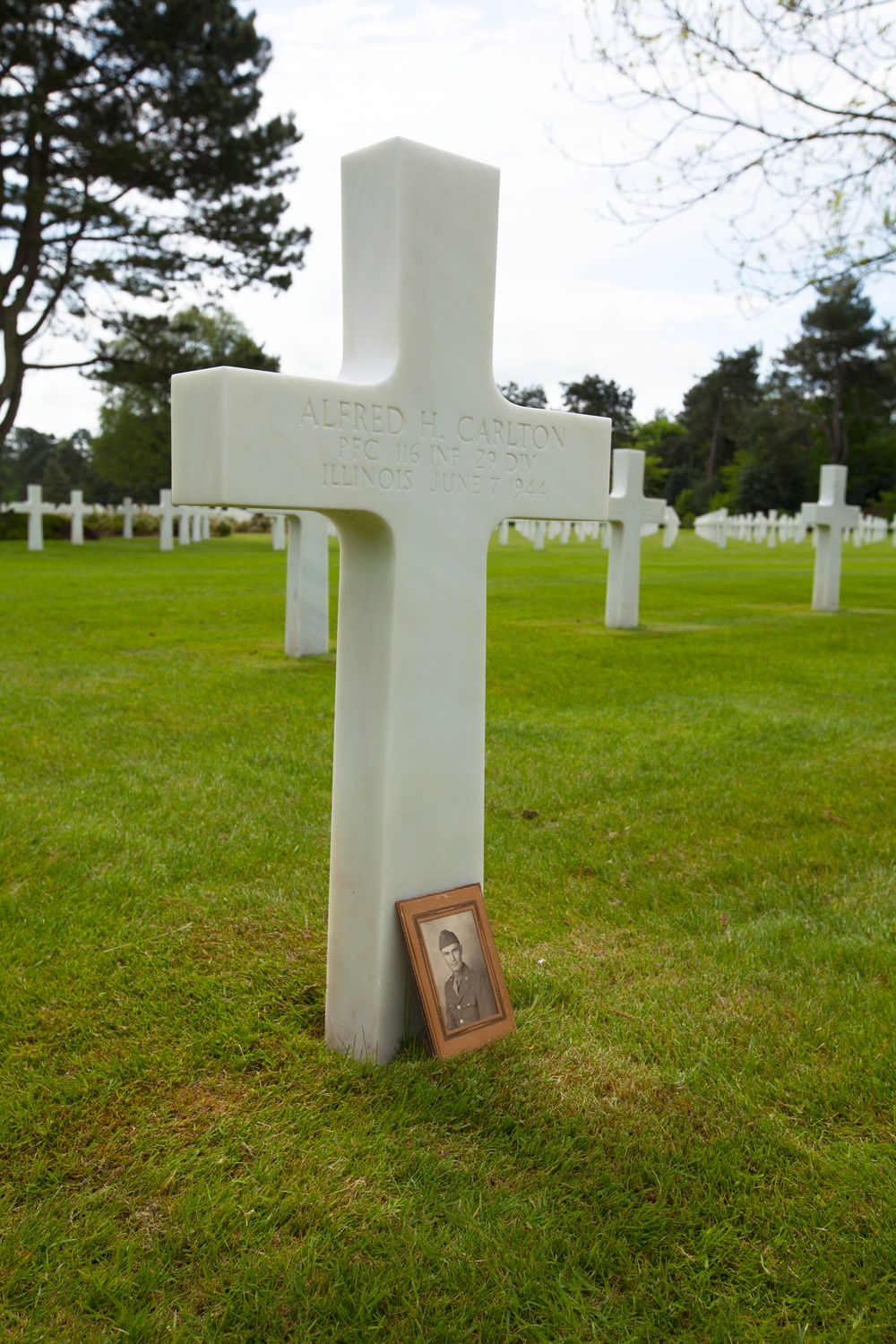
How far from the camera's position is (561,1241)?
215cm

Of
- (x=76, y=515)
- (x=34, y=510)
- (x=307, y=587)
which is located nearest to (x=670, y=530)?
(x=76, y=515)

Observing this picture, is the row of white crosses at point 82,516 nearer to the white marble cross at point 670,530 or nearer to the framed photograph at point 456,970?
the white marble cross at point 670,530

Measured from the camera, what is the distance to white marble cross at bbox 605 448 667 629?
40.0ft

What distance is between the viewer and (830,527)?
1472 cm

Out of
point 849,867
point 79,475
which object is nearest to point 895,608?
point 849,867

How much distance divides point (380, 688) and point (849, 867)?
2.54m

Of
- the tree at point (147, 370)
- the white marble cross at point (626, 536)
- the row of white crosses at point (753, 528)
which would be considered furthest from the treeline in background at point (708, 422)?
the white marble cross at point (626, 536)

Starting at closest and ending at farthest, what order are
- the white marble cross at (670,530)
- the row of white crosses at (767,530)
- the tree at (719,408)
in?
the white marble cross at (670,530)
the row of white crosses at (767,530)
the tree at (719,408)

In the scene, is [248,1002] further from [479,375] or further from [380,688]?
[479,375]

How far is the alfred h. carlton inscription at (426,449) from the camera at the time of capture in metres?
2.56

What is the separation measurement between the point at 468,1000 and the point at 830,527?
1321 cm

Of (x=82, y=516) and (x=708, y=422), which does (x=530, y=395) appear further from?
(x=82, y=516)

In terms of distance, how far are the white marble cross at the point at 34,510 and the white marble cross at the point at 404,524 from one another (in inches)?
1001

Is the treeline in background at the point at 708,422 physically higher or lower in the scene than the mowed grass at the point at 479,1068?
higher
